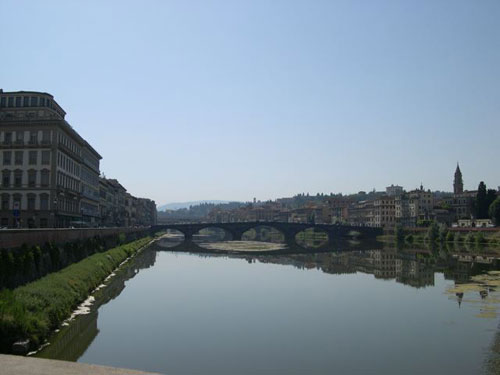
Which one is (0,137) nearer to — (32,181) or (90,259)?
(32,181)

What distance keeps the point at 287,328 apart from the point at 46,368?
41.6ft

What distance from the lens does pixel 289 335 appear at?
2173cm

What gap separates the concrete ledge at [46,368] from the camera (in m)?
12.0

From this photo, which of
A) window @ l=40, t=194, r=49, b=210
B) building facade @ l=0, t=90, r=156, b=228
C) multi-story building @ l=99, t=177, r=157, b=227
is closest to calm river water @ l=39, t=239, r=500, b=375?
window @ l=40, t=194, r=49, b=210

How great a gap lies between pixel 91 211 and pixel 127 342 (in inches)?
2380

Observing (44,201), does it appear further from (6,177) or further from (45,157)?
(6,177)

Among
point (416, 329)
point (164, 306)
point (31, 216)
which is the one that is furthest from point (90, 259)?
point (416, 329)

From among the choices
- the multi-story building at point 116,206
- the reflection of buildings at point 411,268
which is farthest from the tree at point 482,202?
the multi-story building at point 116,206

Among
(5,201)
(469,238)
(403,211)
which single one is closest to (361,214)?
(403,211)

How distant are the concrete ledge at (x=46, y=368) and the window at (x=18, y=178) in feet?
143

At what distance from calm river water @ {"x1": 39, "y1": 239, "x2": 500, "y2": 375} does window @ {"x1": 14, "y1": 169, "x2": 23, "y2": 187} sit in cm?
1928

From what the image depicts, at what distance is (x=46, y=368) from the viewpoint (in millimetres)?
12461

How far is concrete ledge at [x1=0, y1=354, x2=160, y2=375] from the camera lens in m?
12.0

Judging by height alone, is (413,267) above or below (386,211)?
below
